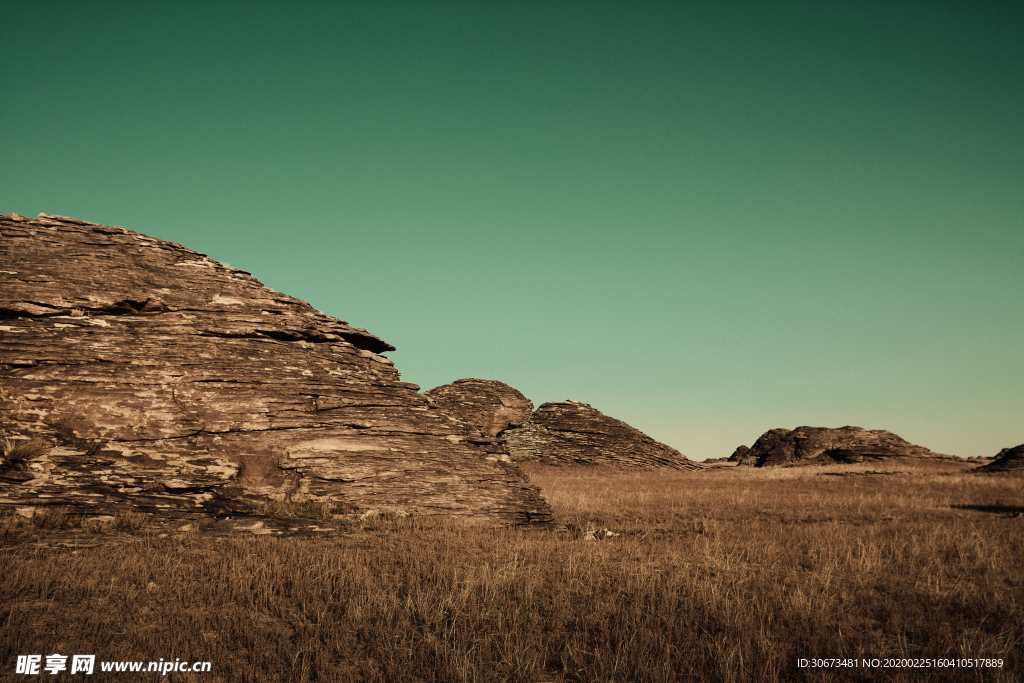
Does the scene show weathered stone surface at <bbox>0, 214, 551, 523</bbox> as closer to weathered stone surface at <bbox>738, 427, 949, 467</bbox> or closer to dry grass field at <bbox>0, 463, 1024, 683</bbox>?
dry grass field at <bbox>0, 463, 1024, 683</bbox>

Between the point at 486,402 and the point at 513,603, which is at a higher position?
the point at 486,402

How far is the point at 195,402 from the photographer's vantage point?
13094 millimetres

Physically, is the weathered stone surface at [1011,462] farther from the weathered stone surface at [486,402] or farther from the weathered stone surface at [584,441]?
the weathered stone surface at [486,402]

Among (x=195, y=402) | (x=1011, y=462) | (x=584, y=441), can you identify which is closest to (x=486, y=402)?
(x=584, y=441)

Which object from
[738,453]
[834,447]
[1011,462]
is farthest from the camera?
[738,453]

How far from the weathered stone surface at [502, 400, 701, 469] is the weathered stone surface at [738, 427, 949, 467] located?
12.2 m

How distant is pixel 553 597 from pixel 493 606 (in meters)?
0.79

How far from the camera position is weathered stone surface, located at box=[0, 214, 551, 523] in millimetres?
11766

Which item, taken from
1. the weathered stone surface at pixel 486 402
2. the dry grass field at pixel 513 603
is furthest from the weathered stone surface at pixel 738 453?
the dry grass field at pixel 513 603

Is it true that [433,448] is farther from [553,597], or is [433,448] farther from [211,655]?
[211,655]

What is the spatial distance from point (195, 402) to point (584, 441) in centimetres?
2737

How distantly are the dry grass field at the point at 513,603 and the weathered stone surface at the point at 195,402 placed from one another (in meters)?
1.90

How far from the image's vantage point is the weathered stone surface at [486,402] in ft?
120

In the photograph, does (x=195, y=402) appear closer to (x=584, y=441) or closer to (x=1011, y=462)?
(x=584, y=441)
